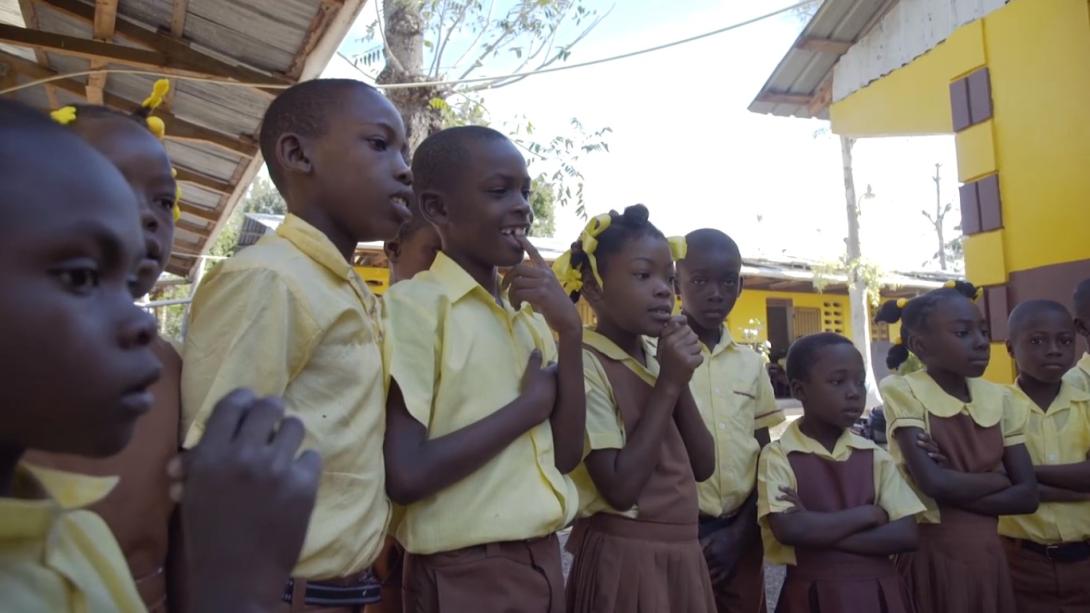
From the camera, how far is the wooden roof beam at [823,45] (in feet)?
22.0

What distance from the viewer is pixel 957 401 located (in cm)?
274

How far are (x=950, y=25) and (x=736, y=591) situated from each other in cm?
485

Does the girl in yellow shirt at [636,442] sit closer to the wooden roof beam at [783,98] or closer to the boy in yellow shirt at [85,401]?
the boy in yellow shirt at [85,401]

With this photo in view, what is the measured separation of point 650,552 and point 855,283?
12.1 m

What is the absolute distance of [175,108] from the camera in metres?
5.38

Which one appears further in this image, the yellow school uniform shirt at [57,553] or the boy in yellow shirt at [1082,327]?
the boy in yellow shirt at [1082,327]

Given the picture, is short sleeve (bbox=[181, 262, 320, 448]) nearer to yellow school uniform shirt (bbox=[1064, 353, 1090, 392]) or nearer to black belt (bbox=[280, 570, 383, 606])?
black belt (bbox=[280, 570, 383, 606])

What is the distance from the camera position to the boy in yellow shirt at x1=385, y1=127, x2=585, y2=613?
1.62m

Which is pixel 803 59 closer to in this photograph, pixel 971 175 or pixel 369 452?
pixel 971 175

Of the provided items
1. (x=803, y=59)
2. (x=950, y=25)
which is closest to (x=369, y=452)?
(x=950, y=25)

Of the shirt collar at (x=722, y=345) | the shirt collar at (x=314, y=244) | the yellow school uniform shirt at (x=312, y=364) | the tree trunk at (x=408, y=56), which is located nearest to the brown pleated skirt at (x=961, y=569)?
the shirt collar at (x=722, y=345)

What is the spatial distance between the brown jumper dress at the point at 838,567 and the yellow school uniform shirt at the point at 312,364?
1.46 m

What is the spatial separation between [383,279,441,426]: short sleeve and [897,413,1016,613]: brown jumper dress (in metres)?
1.89

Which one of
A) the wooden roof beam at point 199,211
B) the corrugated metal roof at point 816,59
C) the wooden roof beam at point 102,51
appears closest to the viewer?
the wooden roof beam at point 102,51
